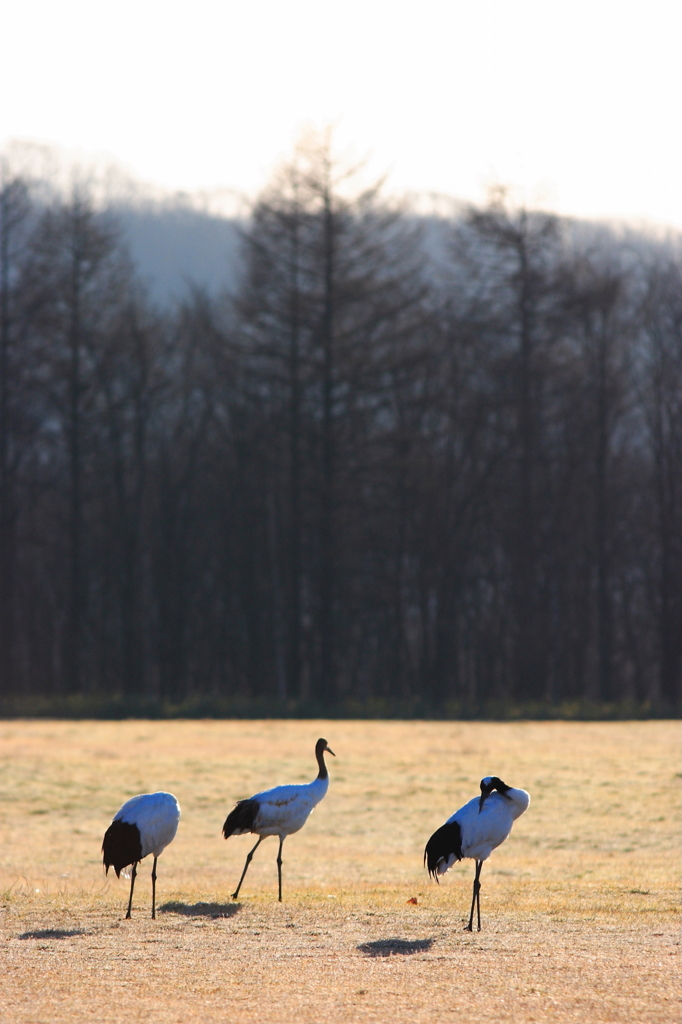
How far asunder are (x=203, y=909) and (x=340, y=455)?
31.8 meters

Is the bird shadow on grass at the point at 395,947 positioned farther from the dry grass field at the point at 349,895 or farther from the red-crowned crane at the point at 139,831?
the red-crowned crane at the point at 139,831

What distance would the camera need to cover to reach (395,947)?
31.2ft

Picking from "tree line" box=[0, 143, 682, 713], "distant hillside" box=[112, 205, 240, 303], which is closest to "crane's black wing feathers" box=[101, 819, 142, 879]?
"tree line" box=[0, 143, 682, 713]

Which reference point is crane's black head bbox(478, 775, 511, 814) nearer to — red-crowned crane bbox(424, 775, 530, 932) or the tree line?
red-crowned crane bbox(424, 775, 530, 932)

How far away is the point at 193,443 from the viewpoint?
53.8m

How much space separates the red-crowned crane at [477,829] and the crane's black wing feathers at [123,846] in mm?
2755

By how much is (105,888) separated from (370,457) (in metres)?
30.7

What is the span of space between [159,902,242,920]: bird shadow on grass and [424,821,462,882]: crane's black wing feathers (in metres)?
2.09

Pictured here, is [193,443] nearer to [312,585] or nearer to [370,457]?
[312,585]

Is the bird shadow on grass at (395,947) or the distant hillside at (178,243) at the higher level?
the distant hillside at (178,243)

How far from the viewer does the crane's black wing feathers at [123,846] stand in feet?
36.4

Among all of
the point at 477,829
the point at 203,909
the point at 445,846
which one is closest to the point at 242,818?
the point at 203,909

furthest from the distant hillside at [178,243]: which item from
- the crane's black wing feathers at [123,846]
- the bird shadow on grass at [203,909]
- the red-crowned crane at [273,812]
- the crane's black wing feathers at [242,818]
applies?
the crane's black wing feathers at [123,846]

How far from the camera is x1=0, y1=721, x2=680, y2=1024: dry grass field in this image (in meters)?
7.95
